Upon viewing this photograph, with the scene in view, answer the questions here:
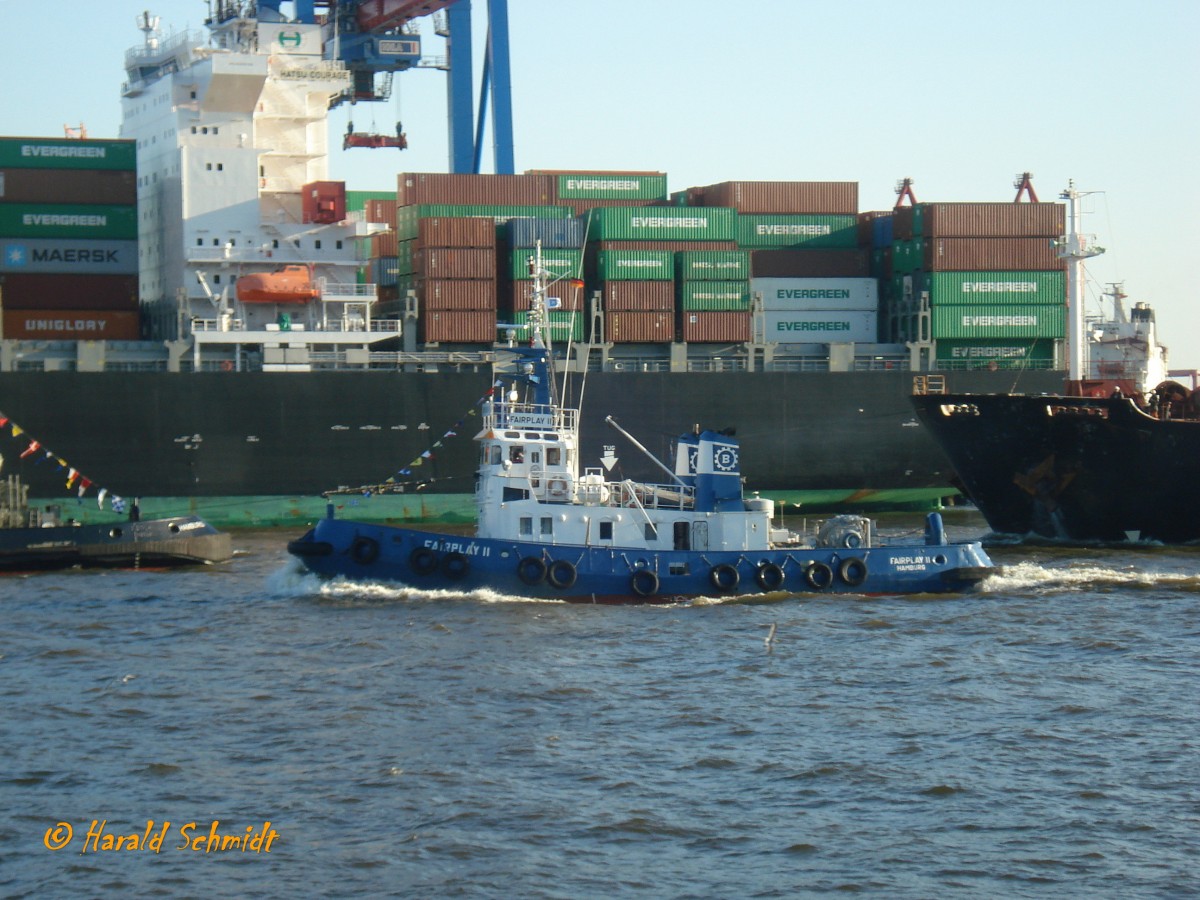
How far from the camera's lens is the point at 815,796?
1532 cm

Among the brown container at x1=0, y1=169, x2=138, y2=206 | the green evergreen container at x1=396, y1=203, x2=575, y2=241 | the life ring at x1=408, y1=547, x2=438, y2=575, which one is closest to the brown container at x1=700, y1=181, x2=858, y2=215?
the green evergreen container at x1=396, y1=203, x2=575, y2=241

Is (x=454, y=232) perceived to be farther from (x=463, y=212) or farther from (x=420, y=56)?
(x=420, y=56)

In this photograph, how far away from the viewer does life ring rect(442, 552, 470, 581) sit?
83.7 ft

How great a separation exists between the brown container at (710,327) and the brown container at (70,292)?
1435 cm

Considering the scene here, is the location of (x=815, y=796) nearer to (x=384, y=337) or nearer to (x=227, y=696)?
(x=227, y=696)

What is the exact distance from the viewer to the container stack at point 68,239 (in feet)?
126

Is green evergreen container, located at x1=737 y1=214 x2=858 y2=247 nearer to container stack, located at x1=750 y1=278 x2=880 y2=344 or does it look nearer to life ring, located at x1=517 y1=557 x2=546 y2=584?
container stack, located at x1=750 y1=278 x2=880 y2=344

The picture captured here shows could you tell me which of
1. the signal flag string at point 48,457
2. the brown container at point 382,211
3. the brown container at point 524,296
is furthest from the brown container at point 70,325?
the brown container at point 382,211

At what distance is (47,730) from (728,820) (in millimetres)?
8261

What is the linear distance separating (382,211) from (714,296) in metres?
13.5

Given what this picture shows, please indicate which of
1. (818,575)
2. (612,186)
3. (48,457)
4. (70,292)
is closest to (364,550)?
(818,575)

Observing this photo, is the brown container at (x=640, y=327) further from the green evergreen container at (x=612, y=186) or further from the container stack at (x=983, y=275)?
the container stack at (x=983, y=275)

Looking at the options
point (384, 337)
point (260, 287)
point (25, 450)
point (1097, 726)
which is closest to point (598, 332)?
point (384, 337)

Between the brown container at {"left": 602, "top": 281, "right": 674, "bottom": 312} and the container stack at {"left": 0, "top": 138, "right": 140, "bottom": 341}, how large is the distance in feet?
40.3
